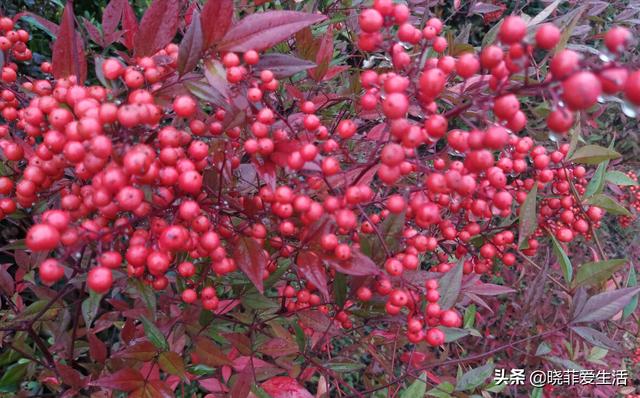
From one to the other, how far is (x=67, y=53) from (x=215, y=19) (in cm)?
41

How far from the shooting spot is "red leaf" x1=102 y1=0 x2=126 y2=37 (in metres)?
1.37

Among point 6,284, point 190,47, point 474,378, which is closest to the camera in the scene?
point 190,47

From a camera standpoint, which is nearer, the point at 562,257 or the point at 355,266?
the point at 355,266

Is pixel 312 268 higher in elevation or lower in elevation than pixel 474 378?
higher

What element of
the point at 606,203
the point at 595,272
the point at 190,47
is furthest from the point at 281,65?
the point at 595,272

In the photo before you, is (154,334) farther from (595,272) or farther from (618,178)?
(618,178)

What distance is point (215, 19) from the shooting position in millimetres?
1046

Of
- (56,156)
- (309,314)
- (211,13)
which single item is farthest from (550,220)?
(56,156)

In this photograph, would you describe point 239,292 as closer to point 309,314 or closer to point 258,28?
point 309,314

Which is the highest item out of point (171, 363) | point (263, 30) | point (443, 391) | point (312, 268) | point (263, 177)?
point (263, 30)

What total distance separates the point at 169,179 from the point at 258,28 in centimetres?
40

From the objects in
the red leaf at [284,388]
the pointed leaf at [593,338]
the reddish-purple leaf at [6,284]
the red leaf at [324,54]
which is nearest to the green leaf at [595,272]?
the pointed leaf at [593,338]

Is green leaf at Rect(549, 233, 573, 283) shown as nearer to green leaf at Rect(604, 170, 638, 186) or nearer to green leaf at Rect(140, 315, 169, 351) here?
green leaf at Rect(604, 170, 638, 186)

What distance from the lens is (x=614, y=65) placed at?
0.68 metres
